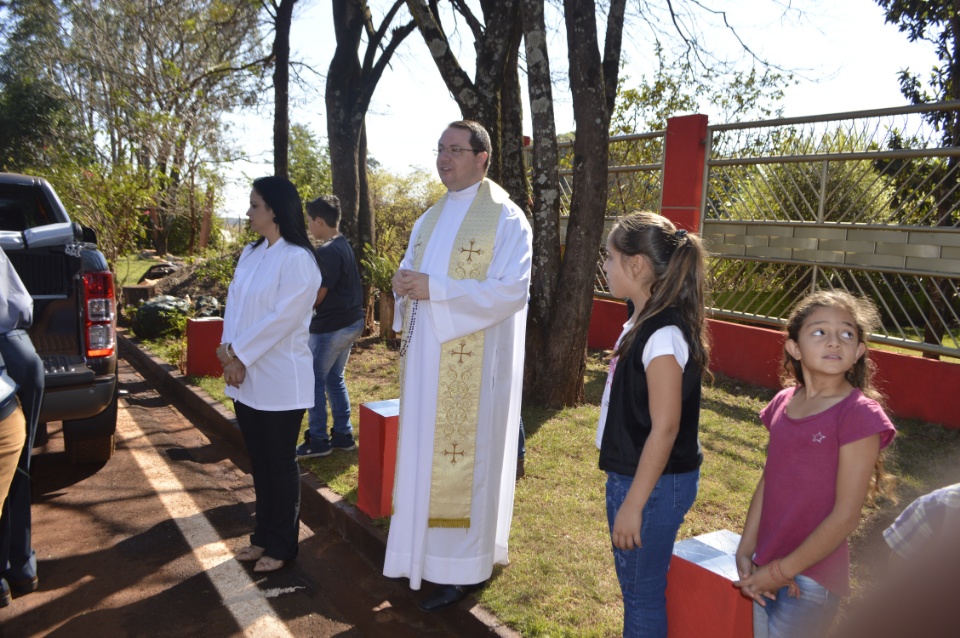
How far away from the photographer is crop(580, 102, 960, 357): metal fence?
267 inches

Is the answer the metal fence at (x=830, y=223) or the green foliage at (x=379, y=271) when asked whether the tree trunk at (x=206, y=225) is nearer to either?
the green foliage at (x=379, y=271)

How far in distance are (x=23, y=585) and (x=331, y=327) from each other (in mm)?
2567

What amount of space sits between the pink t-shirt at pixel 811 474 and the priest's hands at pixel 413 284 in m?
1.73

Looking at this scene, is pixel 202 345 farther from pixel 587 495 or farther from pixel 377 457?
pixel 587 495

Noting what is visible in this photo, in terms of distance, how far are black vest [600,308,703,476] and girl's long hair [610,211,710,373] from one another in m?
0.03

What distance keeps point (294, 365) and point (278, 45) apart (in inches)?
391

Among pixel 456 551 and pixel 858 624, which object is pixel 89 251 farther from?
pixel 858 624

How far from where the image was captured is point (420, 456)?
3779mm

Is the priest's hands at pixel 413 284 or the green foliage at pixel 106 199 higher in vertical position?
the green foliage at pixel 106 199

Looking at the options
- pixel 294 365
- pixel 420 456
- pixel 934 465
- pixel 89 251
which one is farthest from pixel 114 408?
pixel 934 465

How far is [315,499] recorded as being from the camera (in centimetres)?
531

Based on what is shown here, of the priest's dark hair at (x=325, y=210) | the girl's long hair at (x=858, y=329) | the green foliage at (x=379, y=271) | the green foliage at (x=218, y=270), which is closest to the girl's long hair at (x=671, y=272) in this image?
the girl's long hair at (x=858, y=329)

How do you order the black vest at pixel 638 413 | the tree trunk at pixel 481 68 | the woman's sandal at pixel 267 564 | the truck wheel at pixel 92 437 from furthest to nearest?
1. the tree trunk at pixel 481 68
2. the truck wheel at pixel 92 437
3. the woman's sandal at pixel 267 564
4. the black vest at pixel 638 413

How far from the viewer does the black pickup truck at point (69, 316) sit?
16.6 feet
